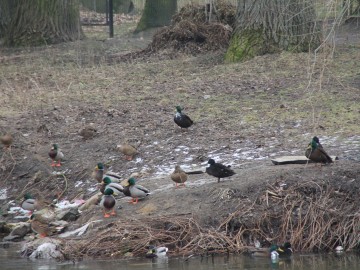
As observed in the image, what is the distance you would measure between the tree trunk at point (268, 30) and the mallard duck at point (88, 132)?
628cm

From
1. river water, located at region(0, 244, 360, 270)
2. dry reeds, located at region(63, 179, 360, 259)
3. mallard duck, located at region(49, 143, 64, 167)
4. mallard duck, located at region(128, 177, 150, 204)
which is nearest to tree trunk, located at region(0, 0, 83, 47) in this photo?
mallard duck, located at region(49, 143, 64, 167)

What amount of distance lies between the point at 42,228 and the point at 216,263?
3232 mm

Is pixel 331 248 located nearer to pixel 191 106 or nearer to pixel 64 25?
pixel 191 106

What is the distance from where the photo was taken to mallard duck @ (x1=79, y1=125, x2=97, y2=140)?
60.8 ft

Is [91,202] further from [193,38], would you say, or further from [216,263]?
[193,38]

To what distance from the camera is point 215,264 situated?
13.1m

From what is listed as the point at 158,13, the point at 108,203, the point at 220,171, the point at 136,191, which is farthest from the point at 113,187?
the point at 158,13

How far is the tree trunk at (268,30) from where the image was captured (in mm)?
22953

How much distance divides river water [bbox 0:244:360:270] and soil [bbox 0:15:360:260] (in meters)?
0.97

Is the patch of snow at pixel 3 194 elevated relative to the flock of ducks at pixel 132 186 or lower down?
lower down

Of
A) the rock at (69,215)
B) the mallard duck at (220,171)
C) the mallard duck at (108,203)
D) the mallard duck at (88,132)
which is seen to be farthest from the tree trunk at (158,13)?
the mallard duck at (220,171)

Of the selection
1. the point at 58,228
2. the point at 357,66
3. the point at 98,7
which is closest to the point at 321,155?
the point at 58,228

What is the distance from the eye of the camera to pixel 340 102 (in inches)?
759

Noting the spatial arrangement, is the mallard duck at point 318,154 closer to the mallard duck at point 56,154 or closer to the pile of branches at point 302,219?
the pile of branches at point 302,219
